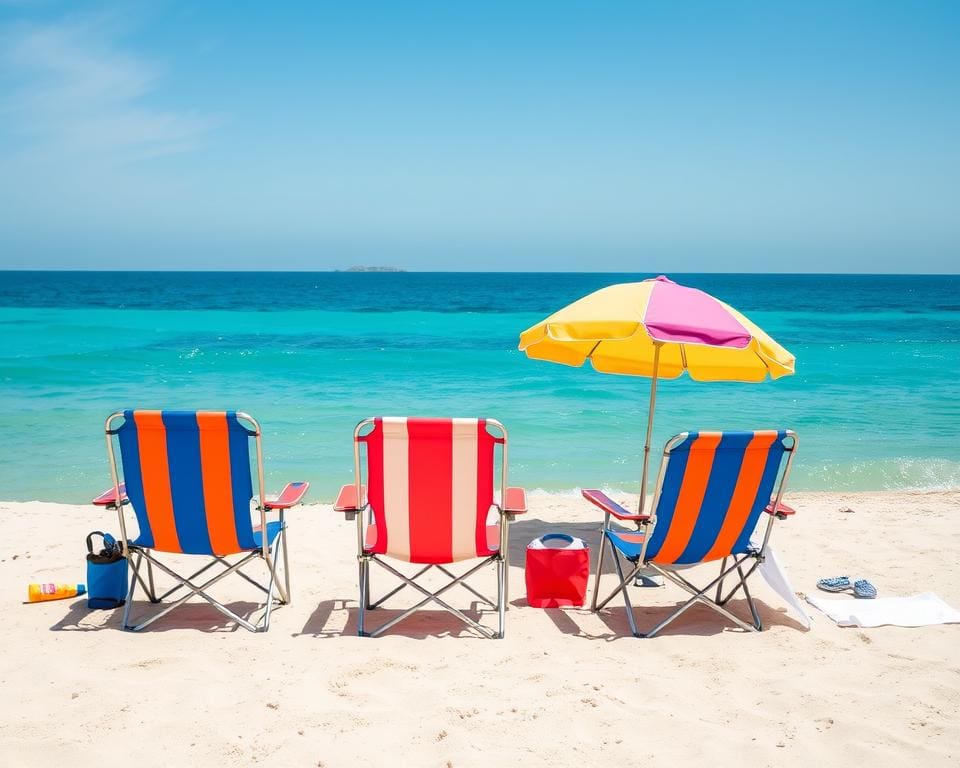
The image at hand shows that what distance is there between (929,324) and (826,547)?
1261 inches

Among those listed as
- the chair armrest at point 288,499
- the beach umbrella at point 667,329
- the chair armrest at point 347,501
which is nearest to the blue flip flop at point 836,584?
the beach umbrella at point 667,329

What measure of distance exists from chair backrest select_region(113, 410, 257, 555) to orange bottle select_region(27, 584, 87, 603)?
0.75 meters

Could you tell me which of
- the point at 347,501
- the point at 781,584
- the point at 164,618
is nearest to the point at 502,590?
the point at 347,501

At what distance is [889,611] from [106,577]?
3.86m

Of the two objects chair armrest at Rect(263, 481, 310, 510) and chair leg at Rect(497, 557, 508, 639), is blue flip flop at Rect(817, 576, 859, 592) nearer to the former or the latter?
chair leg at Rect(497, 557, 508, 639)

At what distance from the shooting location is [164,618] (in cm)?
353

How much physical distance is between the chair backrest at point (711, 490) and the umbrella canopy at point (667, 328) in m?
0.55

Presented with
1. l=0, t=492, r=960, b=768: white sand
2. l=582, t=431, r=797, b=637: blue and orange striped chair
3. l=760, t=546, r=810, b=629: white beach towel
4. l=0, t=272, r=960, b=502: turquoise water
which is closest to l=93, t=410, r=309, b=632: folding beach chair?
l=0, t=492, r=960, b=768: white sand

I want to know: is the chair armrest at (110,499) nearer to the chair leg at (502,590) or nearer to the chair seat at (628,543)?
the chair leg at (502,590)

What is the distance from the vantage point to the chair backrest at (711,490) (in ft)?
10.2

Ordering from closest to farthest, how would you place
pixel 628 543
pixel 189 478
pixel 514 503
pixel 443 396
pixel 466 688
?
pixel 466 688 < pixel 189 478 < pixel 514 503 < pixel 628 543 < pixel 443 396

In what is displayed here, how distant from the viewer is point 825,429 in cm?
974

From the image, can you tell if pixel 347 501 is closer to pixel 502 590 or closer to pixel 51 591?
pixel 502 590

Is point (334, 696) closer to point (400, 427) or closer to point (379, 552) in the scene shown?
point (379, 552)
